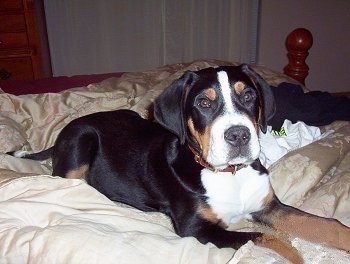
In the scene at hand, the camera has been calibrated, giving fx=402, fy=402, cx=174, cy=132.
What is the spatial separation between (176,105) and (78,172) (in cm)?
79

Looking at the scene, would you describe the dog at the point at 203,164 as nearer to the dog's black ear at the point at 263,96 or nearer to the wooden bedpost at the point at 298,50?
the dog's black ear at the point at 263,96

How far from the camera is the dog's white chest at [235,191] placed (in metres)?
1.87

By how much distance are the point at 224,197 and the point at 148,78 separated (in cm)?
150

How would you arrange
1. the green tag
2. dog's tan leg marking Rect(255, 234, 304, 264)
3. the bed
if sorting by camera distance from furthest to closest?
1. the green tag
2. dog's tan leg marking Rect(255, 234, 304, 264)
3. the bed

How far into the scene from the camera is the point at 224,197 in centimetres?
188

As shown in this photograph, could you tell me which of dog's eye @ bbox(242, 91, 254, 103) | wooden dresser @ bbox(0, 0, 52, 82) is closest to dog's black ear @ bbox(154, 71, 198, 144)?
dog's eye @ bbox(242, 91, 254, 103)

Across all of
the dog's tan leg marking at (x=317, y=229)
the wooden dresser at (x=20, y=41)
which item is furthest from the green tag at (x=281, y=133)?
the wooden dresser at (x=20, y=41)

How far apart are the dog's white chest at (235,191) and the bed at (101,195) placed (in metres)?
0.15

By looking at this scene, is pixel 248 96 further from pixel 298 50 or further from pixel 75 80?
pixel 75 80

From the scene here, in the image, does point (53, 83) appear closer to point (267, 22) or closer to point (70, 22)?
point (70, 22)

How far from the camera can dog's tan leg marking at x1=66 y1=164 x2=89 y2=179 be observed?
2225 millimetres

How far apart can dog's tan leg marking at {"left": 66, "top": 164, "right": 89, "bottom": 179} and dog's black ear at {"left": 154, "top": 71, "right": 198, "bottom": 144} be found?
0.67 metres

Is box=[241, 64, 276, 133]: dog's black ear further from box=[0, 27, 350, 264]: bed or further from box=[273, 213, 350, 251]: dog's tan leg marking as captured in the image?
box=[273, 213, 350, 251]: dog's tan leg marking

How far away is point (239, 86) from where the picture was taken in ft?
5.76
